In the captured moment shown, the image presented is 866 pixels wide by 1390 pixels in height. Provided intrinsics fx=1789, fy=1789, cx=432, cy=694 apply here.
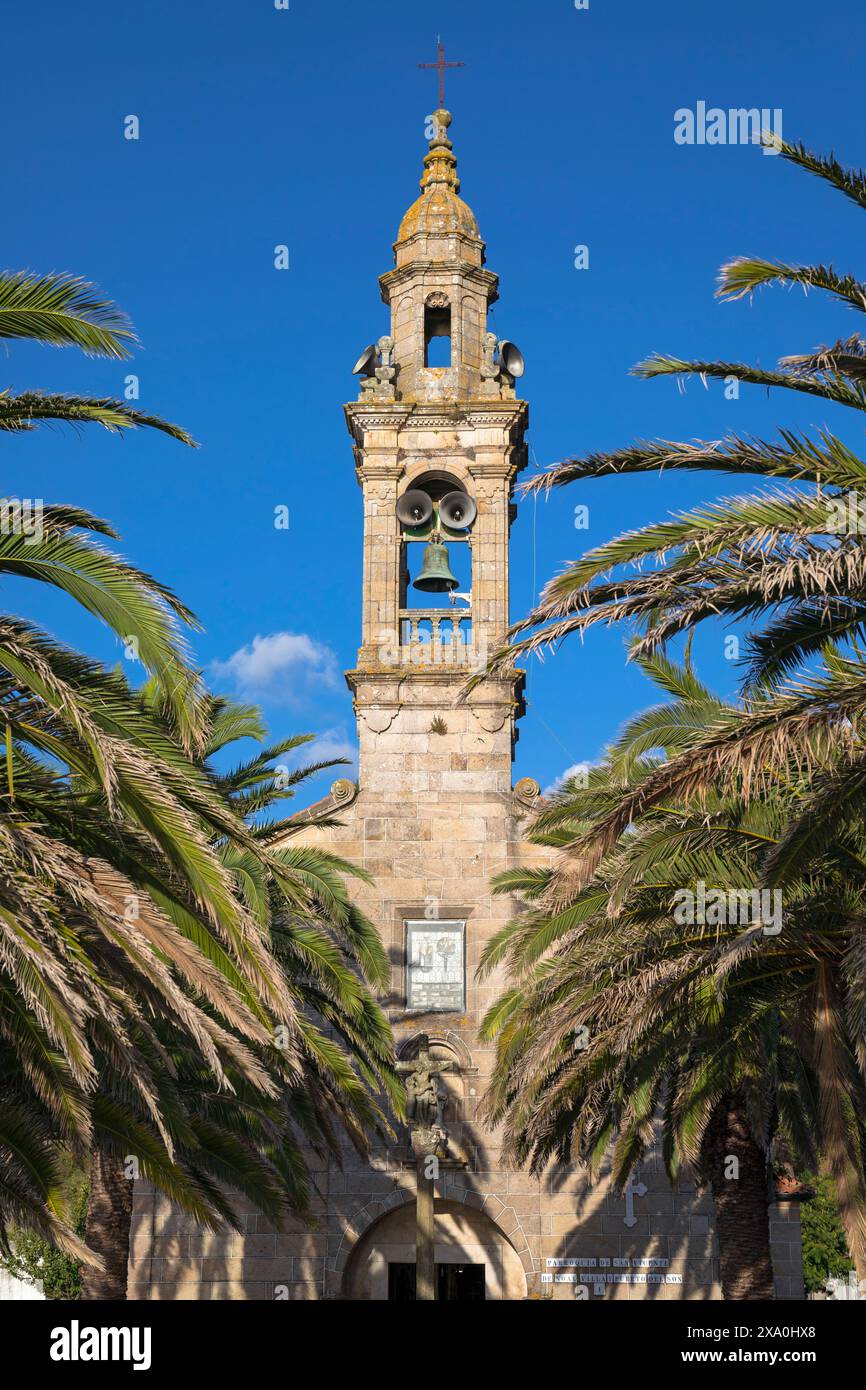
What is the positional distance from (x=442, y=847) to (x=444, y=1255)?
647 cm

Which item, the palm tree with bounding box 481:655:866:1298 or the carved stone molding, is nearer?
Answer: the palm tree with bounding box 481:655:866:1298

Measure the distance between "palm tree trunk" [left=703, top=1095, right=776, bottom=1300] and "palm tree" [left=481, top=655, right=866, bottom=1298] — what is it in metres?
0.02

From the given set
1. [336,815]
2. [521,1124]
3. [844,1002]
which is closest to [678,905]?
[844,1002]

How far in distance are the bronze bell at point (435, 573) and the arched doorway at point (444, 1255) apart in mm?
10057

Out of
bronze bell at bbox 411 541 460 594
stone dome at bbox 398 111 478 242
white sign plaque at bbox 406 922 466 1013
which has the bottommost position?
white sign plaque at bbox 406 922 466 1013

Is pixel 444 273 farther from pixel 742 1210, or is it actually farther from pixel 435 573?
pixel 742 1210

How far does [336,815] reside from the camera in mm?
29797

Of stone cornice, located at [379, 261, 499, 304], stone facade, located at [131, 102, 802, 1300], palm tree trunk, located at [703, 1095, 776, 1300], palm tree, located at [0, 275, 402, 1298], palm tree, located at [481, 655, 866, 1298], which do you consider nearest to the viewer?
palm tree, located at [0, 275, 402, 1298]

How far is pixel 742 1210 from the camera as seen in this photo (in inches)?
829

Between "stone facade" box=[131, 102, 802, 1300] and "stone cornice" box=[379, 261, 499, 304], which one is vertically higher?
"stone cornice" box=[379, 261, 499, 304]

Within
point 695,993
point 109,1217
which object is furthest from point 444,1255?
point 695,993

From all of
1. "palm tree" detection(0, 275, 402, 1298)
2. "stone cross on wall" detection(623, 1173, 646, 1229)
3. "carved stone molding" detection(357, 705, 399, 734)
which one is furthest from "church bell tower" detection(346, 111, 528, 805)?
"palm tree" detection(0, 275, 402, 1298)

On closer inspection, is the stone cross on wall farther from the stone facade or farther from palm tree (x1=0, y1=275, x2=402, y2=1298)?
palm tree (x1=0, y1=275, x2=402, y2=1298)

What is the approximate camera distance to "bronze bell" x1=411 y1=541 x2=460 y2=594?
2992 centimetres
